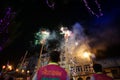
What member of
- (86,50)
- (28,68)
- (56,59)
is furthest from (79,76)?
(56,59)

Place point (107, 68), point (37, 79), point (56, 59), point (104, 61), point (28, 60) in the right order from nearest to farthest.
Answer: point (37, 79) → point (56, 59) → point (107, 68) → point (104, 61) → point (28, 60)

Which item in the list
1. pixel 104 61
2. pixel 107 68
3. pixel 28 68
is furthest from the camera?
pixel 28 68

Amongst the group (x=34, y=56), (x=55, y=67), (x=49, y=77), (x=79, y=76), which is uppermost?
(x=34, y=56)

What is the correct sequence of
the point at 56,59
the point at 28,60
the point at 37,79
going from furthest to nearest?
the point at 28,60
the point at 56,59
the point at 37,79

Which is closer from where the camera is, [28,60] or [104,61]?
[104,61]

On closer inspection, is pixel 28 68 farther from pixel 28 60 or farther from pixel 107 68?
pixel 107 68

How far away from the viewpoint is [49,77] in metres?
3.46

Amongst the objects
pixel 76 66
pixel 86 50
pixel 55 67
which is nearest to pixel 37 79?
pixel 55 67

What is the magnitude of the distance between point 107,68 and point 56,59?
1053 inches

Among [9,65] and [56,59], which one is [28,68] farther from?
[56,59]

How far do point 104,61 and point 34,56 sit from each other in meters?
18.6

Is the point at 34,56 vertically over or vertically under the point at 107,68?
over

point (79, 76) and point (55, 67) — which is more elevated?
point (55, 67)

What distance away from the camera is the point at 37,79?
3.40 meters
